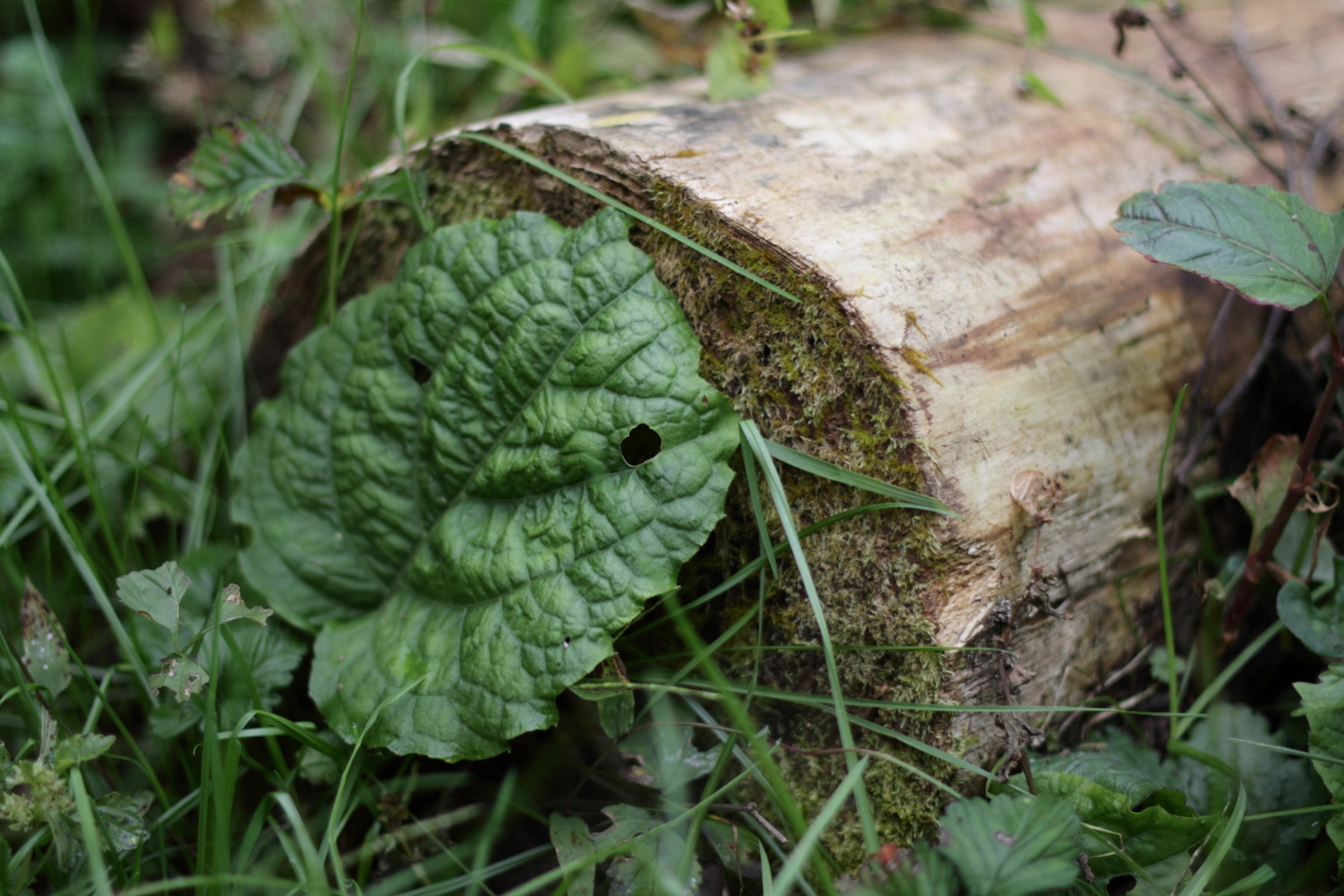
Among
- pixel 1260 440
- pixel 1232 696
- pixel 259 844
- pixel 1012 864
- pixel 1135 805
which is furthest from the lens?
pixel 1260 440

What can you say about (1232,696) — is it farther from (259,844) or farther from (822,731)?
(259,844)

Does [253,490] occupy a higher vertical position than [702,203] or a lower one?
lower

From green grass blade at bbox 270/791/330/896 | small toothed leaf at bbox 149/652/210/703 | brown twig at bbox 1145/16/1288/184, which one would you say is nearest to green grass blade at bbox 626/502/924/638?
green grass blade at bbox 270/791/330/896

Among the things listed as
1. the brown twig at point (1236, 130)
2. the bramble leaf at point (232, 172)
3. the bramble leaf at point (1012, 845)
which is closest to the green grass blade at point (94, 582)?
the bramble leaf at point (232, 172)

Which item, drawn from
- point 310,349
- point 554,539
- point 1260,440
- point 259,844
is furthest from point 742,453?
point 1260,440

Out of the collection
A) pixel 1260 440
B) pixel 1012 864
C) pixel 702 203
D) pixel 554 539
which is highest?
pixel 702 203

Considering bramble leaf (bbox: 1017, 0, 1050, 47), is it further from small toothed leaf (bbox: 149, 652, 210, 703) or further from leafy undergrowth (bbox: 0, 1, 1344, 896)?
small toothed leaf (bbox: 149, 652, 210, 703)
